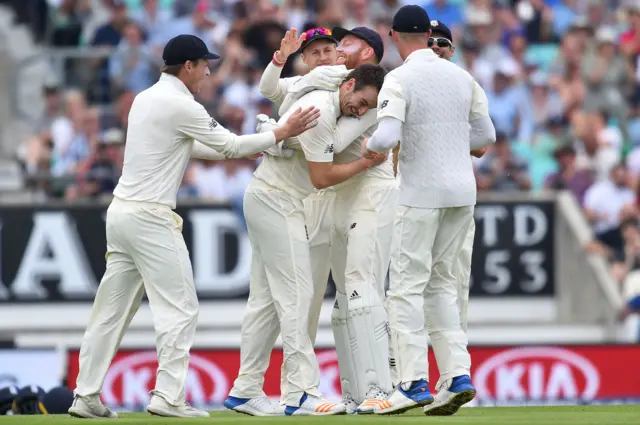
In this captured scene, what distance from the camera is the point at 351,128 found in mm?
11156

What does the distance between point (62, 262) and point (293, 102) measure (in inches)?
303

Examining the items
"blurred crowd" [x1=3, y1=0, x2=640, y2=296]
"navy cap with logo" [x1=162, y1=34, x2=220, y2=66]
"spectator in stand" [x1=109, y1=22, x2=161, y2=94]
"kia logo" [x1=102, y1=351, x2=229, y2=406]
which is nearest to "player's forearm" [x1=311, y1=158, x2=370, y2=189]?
"navy cap with logo" [x1=162, y1=34, x2=220, y2=66]

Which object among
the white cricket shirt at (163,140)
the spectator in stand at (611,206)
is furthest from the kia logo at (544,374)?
the white cricket shirt at (163,140)

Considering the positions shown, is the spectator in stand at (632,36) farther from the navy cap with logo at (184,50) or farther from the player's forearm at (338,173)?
the navy cap with logo at (184,50)

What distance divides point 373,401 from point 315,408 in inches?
17.0

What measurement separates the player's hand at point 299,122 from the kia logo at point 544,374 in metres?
6.42

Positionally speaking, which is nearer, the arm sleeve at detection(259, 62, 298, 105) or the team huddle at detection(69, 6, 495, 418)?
the team huddle at detection(69, 6, 495, 418)

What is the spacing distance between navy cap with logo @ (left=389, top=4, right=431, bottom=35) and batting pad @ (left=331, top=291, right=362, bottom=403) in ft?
6.52

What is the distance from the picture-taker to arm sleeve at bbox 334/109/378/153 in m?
11.1

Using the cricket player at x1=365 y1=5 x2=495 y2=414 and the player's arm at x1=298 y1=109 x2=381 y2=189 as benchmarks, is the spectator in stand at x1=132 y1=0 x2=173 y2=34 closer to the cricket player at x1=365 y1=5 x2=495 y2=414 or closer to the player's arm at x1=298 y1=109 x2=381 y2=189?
the player's arm at x1=298 y1=109 x2=381 y2=189

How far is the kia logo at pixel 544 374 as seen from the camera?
16.6 metres

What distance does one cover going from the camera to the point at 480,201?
720 inches

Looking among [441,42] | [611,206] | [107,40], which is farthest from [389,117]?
[107,40]

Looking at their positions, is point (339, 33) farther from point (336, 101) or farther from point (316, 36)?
point (336, 101)
